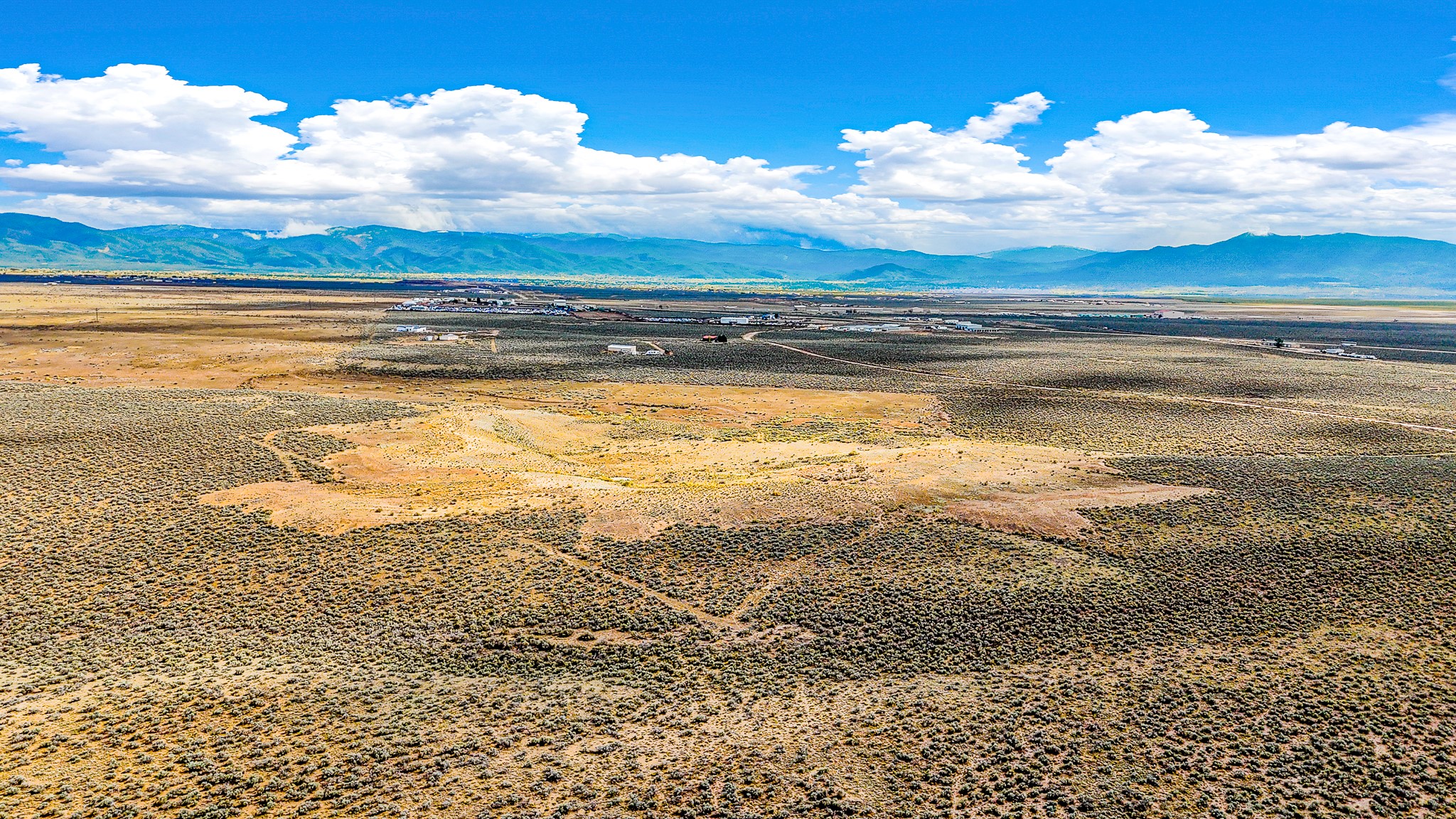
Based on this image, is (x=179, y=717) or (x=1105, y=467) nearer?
(x=179, y=717)

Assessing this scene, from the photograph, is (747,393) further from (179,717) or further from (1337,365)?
(1337,365)

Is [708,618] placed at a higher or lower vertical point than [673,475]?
lower

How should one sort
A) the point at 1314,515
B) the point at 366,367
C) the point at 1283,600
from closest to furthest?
1. the point at 1283,600
2. the point at 1314,515
3. the point at 366,367

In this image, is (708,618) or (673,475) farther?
(673,475)

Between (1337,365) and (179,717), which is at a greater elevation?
(1337,365)

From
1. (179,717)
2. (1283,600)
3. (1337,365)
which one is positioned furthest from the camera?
(1337,365)

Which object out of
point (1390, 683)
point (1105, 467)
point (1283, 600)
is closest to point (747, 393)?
point (1105, 467)

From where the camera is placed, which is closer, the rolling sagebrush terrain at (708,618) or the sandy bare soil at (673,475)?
the rolling sagebrush terrain at (708,618)

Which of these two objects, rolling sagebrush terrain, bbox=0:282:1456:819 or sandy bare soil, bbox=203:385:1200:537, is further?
sandy bare soil, bbox=203:385:1200:537
